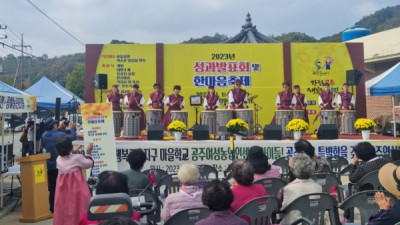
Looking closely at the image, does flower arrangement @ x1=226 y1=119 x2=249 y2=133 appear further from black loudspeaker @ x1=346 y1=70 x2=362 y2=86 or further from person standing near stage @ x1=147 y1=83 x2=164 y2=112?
black loudspeaker @ x1=346 y1=70 x2=362 y2=86

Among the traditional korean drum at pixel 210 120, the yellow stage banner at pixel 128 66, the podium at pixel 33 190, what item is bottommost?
the podium at pixel 33 190

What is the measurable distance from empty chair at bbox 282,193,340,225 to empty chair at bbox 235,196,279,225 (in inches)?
3.9

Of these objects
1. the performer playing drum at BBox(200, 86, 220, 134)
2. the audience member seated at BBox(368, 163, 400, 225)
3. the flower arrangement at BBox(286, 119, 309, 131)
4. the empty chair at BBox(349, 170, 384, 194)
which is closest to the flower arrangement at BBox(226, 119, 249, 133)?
the flower arrangement at BBox(286, 119, 309, 131)

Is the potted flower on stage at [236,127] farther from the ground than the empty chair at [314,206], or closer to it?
farther from the ground

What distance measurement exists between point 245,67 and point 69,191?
27.3 ft

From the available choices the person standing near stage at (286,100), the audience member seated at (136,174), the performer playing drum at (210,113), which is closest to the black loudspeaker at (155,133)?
the performer playing drum at (210,113)

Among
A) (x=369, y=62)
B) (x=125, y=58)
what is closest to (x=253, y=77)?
(x=125, y=58)

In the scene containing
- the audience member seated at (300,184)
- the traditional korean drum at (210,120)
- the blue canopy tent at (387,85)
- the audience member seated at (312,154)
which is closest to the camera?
the audience member seated at (300,184)

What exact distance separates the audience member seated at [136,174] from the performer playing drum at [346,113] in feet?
24.0

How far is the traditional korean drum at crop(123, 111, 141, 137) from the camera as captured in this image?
29.1 ft

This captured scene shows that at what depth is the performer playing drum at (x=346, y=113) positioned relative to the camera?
362 inches

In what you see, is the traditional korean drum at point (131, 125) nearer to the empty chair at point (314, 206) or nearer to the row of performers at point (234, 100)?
the row of performers at point (234, 100)

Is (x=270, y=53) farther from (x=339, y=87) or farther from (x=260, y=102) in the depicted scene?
(x=339, y=87)

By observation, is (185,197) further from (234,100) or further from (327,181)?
(234,100)
